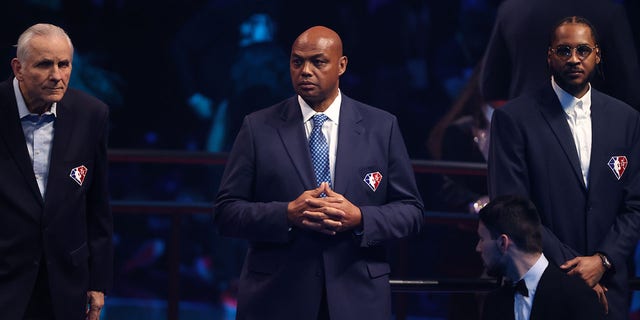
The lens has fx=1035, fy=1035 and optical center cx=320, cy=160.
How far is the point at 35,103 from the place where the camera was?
10.5 ft

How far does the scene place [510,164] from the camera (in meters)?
3.48

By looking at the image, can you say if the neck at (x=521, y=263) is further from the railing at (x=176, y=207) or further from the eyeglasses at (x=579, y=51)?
the railing at (x=176, y=207)

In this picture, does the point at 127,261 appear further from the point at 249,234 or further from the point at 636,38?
the point at 249,234

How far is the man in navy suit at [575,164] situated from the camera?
345 cm

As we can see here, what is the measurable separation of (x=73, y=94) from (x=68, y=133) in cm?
16

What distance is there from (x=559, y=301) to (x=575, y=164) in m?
0.50

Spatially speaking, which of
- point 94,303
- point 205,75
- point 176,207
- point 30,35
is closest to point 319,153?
point 94,303

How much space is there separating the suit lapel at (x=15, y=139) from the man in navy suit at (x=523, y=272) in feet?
4.68

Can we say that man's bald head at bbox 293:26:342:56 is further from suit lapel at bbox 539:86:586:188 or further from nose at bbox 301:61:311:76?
suit lapel at bbox 539:86:586:188

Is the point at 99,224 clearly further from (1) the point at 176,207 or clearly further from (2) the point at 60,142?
(1) the point at 176,207

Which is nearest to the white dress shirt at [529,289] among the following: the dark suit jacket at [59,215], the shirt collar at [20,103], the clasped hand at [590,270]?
the clasped hand at [590,270]

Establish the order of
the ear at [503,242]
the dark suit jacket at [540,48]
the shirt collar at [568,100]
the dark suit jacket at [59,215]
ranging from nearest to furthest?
the dark suit jacket at [59,215] → the ear at [503,242] → the shirt collar at [568,100] → the dark suit jacket at [540,48]

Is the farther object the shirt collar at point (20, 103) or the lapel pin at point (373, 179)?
the lapel pin at point (373, 179)

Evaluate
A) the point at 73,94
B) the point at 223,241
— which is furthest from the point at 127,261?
the point at 73,94
